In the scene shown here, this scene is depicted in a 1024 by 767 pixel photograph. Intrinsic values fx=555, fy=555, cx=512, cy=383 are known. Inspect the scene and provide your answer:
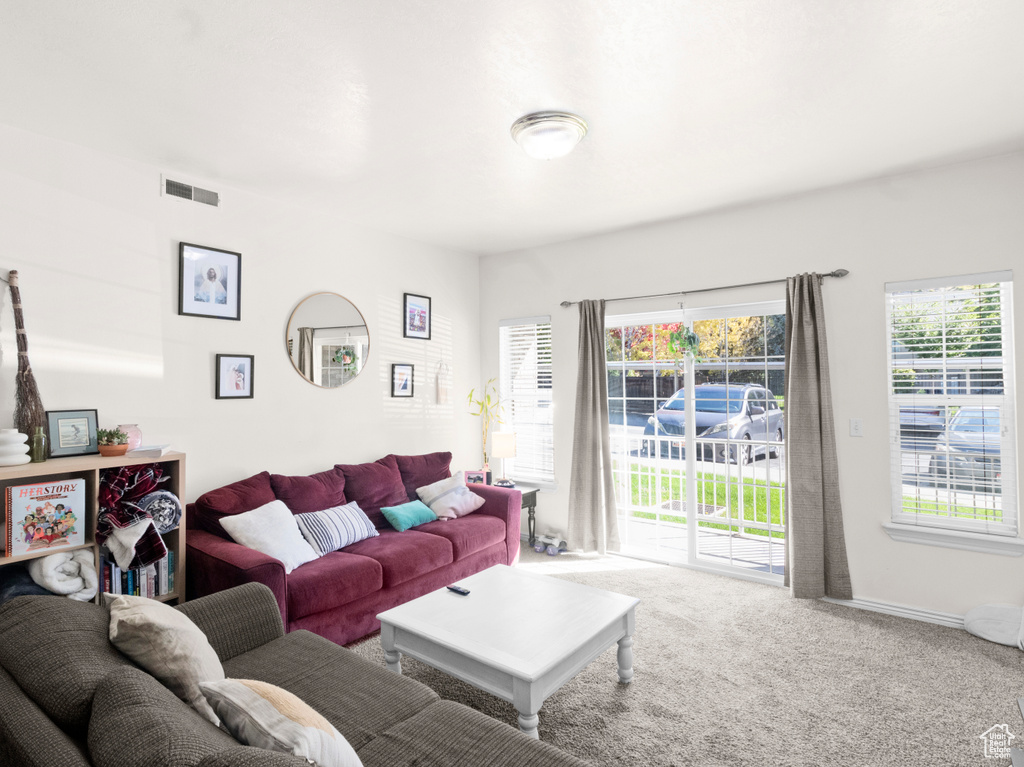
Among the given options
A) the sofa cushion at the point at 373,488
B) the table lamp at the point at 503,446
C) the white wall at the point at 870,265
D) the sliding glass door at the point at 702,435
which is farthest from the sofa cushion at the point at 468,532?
the white wall at the point at 870,265

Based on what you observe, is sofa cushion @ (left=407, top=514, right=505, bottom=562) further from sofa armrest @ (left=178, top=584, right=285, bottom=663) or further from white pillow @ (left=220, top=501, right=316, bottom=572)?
sofa armrest @ (left=178, top=584, right=285, bottom=663)

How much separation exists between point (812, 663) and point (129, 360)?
3.97m

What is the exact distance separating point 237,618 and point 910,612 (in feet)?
12.2

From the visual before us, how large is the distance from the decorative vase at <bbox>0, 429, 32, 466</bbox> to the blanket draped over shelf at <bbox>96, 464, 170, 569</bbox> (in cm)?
31

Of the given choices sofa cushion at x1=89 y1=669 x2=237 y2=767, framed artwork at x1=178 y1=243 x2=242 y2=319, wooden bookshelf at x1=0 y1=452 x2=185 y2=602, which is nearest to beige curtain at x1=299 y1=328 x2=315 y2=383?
framed artwork at x1=178 y1=243 x2=242 y2=319

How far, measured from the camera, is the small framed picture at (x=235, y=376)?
3.46m

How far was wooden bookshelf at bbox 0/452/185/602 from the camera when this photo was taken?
2.37 meters

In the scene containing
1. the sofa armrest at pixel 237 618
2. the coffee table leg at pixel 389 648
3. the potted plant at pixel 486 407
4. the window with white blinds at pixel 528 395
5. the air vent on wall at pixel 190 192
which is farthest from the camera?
the potted plant at pixel 486 407

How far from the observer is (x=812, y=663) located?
2822 mm

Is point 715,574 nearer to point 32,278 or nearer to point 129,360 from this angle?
point 129,360

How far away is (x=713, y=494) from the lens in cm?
426

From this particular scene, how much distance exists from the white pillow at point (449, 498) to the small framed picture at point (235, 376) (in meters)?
1.45

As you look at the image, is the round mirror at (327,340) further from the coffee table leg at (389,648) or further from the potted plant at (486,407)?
the coffee table leg at (389,648)

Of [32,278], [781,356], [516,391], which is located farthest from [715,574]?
[32,278]
